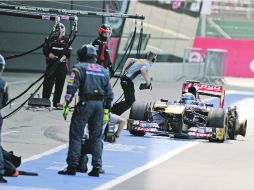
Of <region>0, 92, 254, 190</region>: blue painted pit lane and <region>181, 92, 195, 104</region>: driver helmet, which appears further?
<region>181, 92, 195, 104</region>: driver helmet

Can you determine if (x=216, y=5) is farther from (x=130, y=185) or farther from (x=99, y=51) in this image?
(x=130, y=185)

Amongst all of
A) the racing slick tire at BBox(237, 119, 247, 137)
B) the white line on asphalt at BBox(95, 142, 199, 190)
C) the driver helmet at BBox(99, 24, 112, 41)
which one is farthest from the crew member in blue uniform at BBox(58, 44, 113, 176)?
the driver helmet at BBox(99, 24, 112, 41)

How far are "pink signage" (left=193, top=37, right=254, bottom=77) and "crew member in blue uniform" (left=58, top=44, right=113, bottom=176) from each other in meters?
33.7

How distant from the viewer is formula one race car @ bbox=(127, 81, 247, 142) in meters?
20.3

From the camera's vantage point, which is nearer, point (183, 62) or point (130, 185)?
point (130, 185)

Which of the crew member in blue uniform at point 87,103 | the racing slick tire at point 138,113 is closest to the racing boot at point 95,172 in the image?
the crew member in blue uniform at point 87,103

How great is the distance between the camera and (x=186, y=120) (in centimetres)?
2081

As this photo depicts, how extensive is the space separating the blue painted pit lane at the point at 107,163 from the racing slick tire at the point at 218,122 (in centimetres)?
50

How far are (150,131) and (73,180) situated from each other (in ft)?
20.5

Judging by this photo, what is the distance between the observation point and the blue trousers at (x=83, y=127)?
48.5 feet

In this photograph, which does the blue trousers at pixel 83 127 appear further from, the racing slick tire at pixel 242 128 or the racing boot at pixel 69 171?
the racing slick tire at pixel 242 128

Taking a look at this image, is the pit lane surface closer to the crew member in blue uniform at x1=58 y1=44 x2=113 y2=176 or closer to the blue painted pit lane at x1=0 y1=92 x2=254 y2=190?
the blue painted pit lane at x1=0 y1=92 x2=254 y2=190

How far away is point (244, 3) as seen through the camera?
54812mm

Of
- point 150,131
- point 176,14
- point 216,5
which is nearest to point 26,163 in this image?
point 150,131
